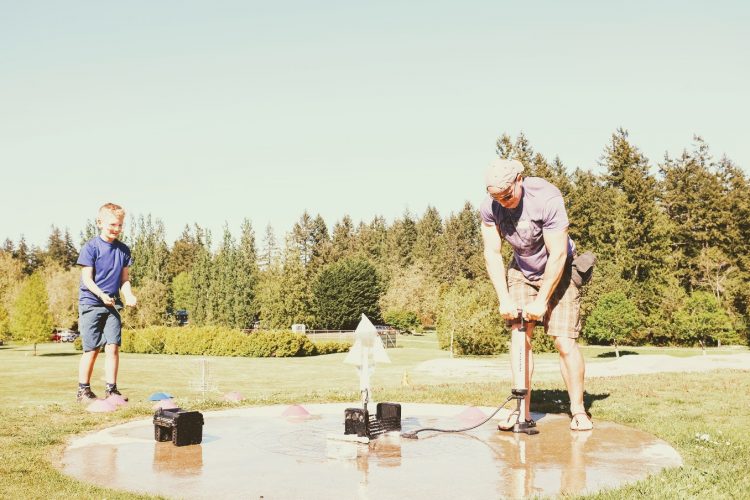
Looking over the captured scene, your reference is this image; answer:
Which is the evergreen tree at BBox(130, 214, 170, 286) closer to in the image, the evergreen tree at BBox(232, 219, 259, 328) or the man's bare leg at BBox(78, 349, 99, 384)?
the evergreen tree at BBox(232, 219, 259, 328)

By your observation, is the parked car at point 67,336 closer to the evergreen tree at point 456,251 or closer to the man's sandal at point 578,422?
the evergreen tree at point 456,251

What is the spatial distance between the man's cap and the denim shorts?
4867mm

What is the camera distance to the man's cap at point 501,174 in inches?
229

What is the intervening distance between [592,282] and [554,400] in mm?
32455

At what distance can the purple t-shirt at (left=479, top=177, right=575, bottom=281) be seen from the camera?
235 inches

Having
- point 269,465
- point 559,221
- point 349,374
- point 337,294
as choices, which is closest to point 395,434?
point 269,465

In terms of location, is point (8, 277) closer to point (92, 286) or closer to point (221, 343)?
point (221, 343)

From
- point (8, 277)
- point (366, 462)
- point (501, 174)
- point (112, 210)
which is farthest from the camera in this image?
point (8, 277)

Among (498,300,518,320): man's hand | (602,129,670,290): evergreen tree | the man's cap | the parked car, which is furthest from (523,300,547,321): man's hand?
the parked car

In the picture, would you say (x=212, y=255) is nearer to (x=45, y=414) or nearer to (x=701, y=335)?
(x=701, y=335)

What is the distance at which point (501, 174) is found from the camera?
5.82 m

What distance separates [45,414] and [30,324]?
29.1 m

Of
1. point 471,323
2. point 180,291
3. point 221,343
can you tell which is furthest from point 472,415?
point 180,291

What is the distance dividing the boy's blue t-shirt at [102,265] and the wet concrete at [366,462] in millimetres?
2031
